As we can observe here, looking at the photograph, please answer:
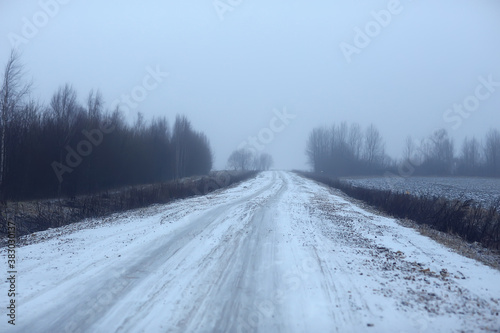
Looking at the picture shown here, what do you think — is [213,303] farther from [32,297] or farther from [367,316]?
[32,297]

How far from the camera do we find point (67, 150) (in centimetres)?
3084

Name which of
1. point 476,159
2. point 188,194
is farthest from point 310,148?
point 188,194

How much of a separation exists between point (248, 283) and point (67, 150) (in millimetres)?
27653

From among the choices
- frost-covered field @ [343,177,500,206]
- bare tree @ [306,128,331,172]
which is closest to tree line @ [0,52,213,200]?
frost-covered field @ [343,177,500,206]

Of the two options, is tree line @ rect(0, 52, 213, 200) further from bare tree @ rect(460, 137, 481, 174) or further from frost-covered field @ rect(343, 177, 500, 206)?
bare tree @ rect(460, 137, 481, 174)

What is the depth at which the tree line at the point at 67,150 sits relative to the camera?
2541 centimetres

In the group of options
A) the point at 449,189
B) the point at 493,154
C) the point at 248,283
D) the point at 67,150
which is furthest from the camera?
the point at 493,154

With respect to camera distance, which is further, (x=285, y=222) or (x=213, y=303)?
(x=285, y=222)

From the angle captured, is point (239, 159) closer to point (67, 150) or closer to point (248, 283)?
point (67, 150)

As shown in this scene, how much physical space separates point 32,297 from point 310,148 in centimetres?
11756

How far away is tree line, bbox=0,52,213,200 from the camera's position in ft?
83.4

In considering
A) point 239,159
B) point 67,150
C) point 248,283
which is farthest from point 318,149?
point 248,283

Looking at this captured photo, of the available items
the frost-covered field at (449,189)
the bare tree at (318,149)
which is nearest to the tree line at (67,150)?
the frost-covered field at (449,189)

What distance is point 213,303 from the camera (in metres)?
6.17
